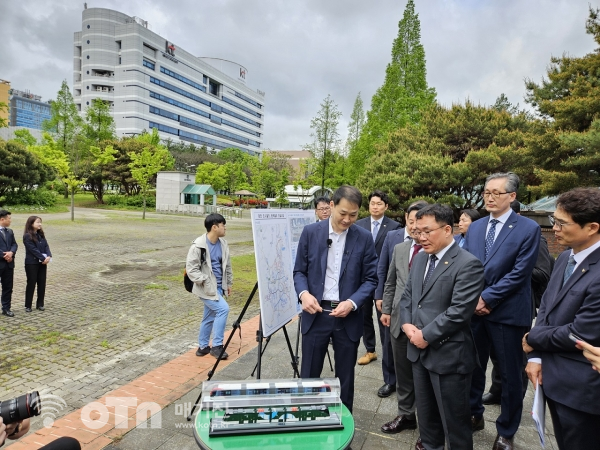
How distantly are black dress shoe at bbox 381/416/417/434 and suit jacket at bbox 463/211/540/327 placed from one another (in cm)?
111

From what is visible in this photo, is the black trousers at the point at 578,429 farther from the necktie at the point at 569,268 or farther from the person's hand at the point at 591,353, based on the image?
the necktie at the point at 569,268

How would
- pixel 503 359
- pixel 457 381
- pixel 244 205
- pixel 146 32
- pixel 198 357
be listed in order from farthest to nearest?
1. pixel 146 32
2. pixel 244 205
3. pixel 198 357
4. pixel 503 359
5. pixel 457 381

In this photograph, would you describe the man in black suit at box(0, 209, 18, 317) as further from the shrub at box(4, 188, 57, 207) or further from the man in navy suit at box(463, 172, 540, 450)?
the shrub at box(4, 188, 57, 207)

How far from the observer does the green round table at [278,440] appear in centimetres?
182

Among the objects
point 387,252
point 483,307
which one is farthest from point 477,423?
point 387,252

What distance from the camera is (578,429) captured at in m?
1.81

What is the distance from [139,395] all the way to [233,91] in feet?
321

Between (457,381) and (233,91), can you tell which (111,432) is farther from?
(233,91)

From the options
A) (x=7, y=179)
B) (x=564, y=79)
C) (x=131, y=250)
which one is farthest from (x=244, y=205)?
(x=564, y=79)

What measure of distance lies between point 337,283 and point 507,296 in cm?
130

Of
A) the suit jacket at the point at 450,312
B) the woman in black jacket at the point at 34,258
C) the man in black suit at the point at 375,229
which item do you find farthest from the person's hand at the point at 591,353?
the woman in black jacket at the point at 34,258

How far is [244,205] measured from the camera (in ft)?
155

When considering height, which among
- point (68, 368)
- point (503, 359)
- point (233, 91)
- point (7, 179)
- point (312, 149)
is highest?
point (233, 91)

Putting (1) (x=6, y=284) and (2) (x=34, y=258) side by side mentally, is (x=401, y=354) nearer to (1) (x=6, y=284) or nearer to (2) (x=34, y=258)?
(2) (x=34, y=258)
